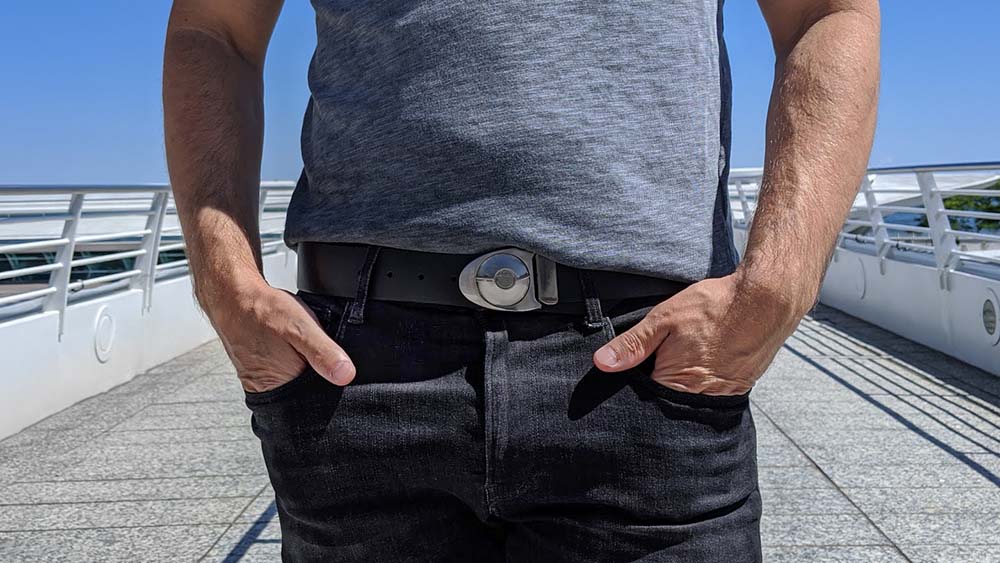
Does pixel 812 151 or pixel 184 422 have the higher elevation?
pixel 812 151

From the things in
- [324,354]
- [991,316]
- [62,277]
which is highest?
[324,354]

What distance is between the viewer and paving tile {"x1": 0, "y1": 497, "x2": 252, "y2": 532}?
3.98 m

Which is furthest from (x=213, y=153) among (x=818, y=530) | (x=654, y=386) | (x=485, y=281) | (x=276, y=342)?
(x=818, y=530)

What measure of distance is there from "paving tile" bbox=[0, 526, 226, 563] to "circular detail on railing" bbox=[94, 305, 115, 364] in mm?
2881

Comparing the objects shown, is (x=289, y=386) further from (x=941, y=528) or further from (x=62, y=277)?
(x=62, y=277)

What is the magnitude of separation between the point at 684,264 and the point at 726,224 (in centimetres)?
15

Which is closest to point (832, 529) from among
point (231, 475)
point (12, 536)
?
point (231, 475)

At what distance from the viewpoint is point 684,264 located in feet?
4.14

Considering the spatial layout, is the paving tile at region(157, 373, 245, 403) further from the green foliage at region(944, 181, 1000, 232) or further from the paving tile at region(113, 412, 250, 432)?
the green foliage at region(944, 181, 1000, 232)

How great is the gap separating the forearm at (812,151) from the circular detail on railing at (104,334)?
614 centimetres

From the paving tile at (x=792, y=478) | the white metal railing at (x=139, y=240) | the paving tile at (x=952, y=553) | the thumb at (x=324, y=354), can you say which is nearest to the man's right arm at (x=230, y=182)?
the thumb at (x=324, y=354)

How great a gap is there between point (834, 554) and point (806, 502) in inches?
22.4

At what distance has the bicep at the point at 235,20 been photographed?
5.17ft

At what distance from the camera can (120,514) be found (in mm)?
4105
